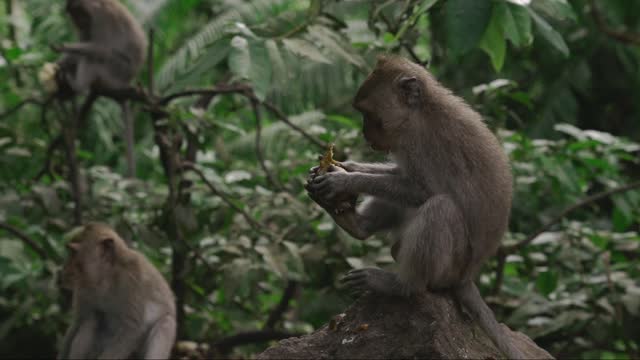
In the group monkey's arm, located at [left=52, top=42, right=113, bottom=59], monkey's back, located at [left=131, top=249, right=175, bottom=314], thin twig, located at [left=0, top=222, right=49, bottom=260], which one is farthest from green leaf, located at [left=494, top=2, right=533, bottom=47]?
monkey's arm, located at [left=52, top=42, right=113, bottom=59]

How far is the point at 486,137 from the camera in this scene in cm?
406

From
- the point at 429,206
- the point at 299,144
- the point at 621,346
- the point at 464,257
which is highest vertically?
the point at 429,206

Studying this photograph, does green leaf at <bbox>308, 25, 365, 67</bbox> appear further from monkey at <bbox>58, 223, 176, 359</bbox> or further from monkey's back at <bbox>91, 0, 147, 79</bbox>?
monkey's back at <bbox>91, 0, 147, 79</bbox>

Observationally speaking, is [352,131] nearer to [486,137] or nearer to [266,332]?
[266,332]

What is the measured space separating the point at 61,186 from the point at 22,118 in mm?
2958

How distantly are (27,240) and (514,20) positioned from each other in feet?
15.1

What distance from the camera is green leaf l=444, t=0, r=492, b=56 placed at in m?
3.91

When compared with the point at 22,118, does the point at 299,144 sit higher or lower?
higher

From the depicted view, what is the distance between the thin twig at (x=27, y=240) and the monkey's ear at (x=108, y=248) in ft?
3.03

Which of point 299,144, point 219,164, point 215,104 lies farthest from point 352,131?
point 215,104

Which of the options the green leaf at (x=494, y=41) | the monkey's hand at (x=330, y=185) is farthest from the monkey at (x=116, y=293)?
the green leaf at (x=494, y=41)

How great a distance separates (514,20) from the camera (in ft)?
13.3

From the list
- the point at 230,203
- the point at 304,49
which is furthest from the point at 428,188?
the point at 230,203

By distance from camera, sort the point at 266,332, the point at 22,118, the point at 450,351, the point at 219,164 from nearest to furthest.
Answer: the point at 450,351 → the point at 266,332 → the point at 219,164 → the point at 22,118
